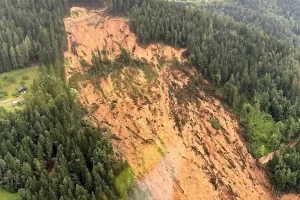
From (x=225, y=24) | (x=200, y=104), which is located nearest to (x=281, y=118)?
(x=200, y=104)

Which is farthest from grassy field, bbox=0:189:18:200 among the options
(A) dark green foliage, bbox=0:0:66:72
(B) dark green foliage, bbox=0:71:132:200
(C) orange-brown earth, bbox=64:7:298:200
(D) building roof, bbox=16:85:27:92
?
(A) dark green foliage, bbox=0:0:66:72

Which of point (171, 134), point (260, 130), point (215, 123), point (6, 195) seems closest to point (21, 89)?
point (6, 195)

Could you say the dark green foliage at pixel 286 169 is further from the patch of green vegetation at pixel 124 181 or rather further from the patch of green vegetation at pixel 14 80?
the patch of green vegetation at pixel 14 80

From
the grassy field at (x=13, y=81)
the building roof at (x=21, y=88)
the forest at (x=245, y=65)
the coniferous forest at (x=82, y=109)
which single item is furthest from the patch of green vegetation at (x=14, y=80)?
the forest at (x=245, y=65)

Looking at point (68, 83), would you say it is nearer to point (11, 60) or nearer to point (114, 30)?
point (11, 60)

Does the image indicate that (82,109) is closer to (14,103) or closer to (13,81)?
(14,103)

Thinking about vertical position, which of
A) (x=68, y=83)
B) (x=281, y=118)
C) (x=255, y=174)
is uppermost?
(x=68, y=83)

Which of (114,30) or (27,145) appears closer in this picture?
(27,145)
